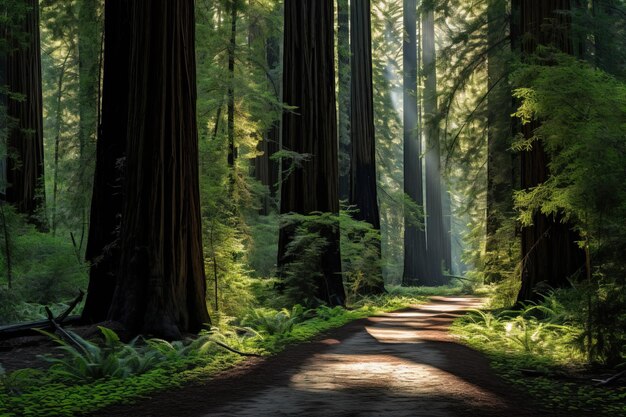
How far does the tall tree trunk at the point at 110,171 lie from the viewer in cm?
946

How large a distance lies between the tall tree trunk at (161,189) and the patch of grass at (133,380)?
2.13 feet

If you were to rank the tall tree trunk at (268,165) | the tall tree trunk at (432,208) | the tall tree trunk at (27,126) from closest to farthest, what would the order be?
the tall tree trunk at (27,126)
the tall tree trunk at (268,165)
the tall tree trunk at (432,208)

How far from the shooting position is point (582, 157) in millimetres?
7586

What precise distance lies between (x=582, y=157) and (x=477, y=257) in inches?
527

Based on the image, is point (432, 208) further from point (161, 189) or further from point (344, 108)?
point (161, 189)

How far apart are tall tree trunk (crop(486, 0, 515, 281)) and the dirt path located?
8184mm

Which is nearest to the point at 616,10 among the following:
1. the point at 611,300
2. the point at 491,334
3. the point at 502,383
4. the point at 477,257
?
the point at 477,257

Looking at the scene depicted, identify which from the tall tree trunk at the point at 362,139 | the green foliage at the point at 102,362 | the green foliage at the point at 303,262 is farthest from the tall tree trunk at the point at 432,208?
the green foliage at the point at 102,362

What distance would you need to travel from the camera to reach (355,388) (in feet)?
19.8

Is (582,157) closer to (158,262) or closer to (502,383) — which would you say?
(502,383)

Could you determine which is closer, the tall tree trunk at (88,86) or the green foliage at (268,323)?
the green foliage at (268,323)

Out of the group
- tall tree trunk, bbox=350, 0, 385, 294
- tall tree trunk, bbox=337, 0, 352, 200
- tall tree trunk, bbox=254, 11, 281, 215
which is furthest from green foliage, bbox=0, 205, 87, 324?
tall tree trunk, bbox=337, 0, 352, 200

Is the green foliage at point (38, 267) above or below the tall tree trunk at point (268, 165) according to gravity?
below

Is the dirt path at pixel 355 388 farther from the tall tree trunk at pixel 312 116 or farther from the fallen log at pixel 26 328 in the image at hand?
the tall tree trunk at pixel 312 116
